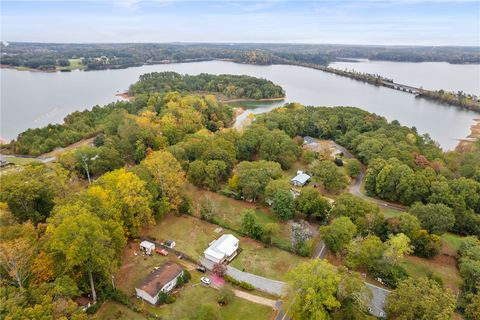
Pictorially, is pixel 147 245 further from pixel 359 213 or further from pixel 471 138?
pixel 471 138

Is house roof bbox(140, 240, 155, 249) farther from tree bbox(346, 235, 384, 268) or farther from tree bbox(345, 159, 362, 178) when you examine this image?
tree bbox(345, 159, 362, 178)

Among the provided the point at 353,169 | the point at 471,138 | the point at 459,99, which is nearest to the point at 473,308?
the point at 353,169

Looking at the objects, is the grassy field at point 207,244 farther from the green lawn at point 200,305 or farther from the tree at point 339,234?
the green lawn at point 200,305

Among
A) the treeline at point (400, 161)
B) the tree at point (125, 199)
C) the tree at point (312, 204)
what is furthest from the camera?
the treeline at point (400, 161)

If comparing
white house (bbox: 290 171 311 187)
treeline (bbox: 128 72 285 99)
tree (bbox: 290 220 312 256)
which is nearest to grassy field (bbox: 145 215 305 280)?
tree (bbox: 290 220 312 256)

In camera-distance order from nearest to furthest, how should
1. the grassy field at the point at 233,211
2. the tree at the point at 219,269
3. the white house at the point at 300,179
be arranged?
the tree at the point at 219,269 < the grassy field at the point at 233,211 < the white house at the point at 300,179

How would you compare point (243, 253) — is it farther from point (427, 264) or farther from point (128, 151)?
point (128, 151)

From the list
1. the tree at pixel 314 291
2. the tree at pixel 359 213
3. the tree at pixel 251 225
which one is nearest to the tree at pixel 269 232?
the tree at pixel 251 225
